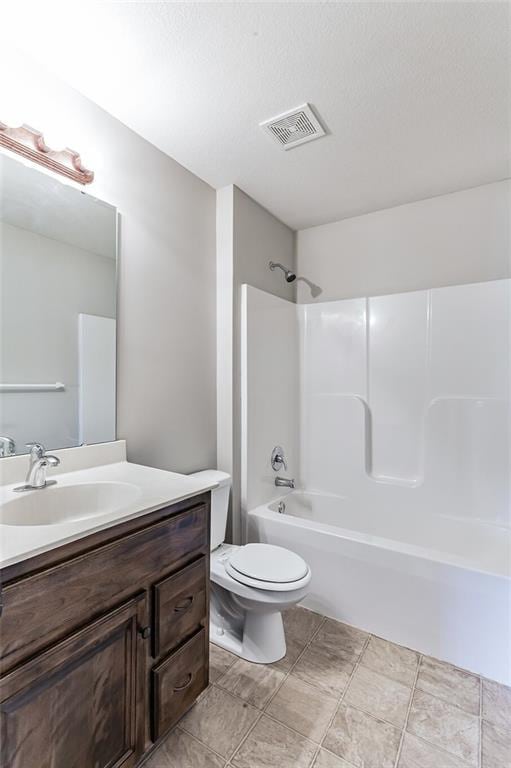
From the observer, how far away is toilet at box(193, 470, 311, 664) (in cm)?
155

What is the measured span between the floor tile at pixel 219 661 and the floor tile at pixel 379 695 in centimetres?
52

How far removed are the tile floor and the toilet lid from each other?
0.43 metres

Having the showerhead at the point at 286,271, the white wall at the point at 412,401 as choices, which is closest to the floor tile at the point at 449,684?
the white wall at the point at 412,401

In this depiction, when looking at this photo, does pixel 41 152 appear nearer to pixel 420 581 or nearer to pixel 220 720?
pixel 220 720

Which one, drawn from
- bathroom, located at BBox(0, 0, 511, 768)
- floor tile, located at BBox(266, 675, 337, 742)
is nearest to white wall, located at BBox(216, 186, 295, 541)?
bathroom, located at BBox(0, 0, 511, 768)

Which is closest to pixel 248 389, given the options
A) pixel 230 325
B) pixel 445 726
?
pixel 230 325

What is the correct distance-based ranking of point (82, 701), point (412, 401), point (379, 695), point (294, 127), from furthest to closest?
point (412, 401) < point (294, 127) < point (379, 695) < point (82, 701)

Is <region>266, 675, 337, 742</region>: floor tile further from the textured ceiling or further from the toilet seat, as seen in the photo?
the textured ceiling

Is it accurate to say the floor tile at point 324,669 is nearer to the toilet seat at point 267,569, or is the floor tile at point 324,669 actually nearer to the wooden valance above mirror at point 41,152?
the toilet seat at point 267,569

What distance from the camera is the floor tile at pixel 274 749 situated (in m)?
1.21

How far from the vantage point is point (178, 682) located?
1.23 m

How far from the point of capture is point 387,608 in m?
1.80

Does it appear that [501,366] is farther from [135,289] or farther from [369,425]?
[135,289]

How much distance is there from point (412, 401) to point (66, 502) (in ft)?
6.66
